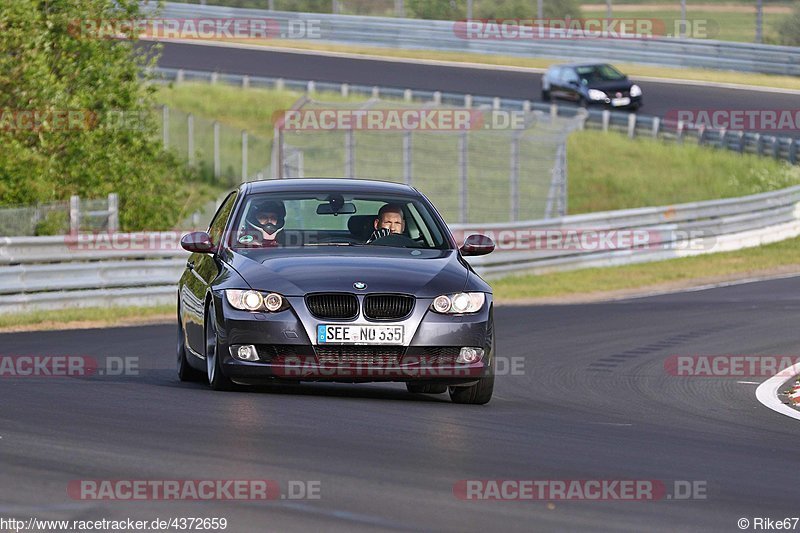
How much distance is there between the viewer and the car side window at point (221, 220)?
11880 mm

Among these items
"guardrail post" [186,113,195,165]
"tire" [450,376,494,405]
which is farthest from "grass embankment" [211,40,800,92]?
"tire" [450,376,494,405]

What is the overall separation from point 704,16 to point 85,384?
67921 mm

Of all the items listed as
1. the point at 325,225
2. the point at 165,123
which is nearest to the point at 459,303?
the point at 325,225

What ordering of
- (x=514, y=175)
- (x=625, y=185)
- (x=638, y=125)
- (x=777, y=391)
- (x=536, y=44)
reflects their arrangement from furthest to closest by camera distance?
(x=536, y=44), (x=638, y=125), (x=625, y=185), (x=514, y=175), (x=777, y=391)

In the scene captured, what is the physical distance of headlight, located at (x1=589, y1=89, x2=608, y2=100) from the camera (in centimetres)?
4912

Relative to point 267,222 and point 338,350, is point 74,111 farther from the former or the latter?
point 338,350

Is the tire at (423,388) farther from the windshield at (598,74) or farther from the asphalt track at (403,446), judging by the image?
the windshield at (598,74)

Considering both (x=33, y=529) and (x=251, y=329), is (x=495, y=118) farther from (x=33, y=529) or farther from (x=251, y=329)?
(x=33, y=529)

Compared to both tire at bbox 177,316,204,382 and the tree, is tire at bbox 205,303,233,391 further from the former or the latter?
the tree

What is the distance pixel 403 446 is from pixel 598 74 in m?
42.2

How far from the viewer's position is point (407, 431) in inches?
349

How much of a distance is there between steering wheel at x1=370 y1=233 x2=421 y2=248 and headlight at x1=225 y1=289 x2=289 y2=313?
123 cm

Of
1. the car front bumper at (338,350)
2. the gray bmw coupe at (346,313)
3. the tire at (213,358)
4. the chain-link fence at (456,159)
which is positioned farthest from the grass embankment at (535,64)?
the car front bumper at (338,350)

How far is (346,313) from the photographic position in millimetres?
10188
